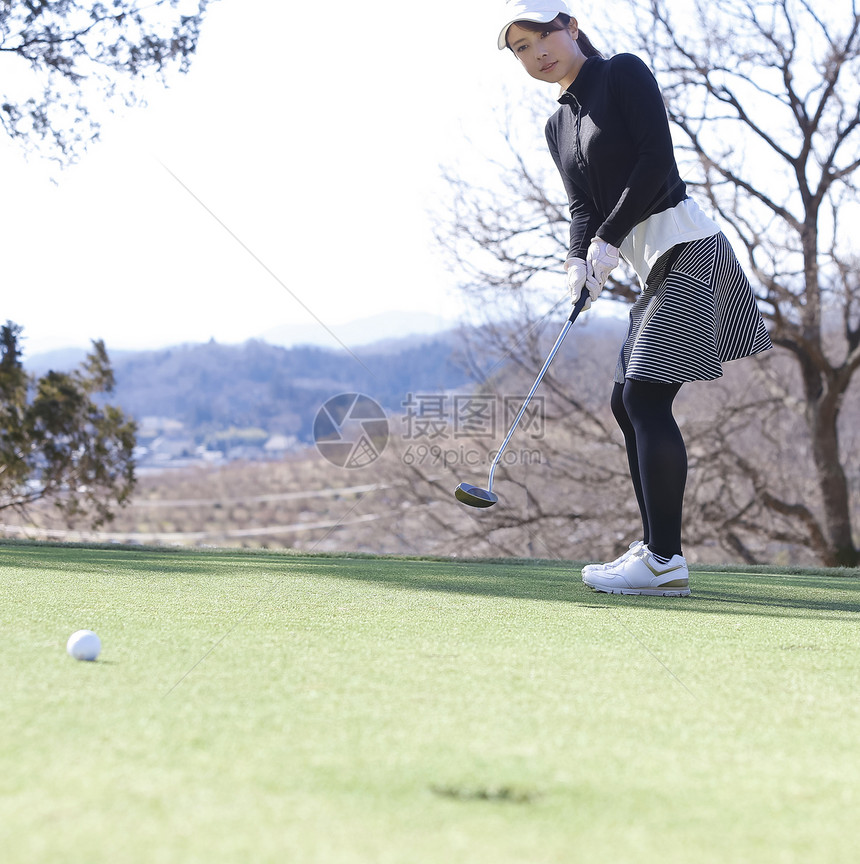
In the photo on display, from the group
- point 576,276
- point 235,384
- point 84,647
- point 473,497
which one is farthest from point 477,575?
point 235,384

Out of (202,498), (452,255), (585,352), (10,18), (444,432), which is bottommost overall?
(202,498)

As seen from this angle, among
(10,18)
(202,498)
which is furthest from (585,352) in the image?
(202,498)

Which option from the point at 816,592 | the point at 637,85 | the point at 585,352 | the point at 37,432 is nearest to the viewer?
the point at 637,85

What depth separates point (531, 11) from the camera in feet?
8.98

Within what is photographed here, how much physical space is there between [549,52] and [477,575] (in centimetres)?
173

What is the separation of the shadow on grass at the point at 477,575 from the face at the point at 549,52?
1.59 m

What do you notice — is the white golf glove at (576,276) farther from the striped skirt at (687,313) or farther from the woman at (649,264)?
the striped skirt at (687,313)

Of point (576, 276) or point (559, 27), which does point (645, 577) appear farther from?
point (559, 27)

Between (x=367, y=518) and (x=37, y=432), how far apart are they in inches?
287

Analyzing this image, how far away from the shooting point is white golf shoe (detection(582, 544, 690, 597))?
2.71 meters

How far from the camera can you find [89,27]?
8.43 meters

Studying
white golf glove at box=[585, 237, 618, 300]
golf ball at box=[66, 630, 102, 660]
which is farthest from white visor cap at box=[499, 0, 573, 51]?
golf ball at box=[66, 630, 102, 660]

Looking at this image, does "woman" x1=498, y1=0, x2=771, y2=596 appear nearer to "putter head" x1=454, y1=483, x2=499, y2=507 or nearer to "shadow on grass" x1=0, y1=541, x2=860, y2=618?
"shadow on grass" x1=0, y1=541, x2=860, y2=618

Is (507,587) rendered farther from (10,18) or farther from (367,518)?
(367,518)
